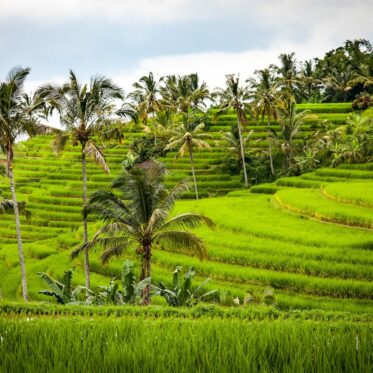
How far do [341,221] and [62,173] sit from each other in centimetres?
2607

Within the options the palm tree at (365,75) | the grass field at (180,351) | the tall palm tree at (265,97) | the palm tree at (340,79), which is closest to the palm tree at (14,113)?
the grass field at (180,351)

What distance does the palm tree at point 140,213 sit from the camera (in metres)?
13.3

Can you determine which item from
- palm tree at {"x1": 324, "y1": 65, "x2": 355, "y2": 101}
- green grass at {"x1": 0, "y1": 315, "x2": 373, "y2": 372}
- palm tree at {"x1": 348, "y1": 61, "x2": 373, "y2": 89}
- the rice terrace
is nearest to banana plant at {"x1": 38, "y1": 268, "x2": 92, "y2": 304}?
the rice terrace

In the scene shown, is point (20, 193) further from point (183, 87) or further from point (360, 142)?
point (360, 142)

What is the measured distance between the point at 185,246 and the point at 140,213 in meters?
1.48

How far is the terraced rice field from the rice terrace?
66 mm

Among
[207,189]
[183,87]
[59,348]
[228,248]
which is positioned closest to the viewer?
[59,348]

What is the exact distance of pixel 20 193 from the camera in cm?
3900

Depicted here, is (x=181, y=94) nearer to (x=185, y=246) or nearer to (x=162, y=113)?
(x=162, y=113)

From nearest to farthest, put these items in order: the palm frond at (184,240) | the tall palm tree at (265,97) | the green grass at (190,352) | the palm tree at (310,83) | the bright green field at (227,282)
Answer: the green grass at (190,352)
the bright green field at (227,282)
the palm frond at (184,240)
the tall palm tree at (265,97)
the palm tree at (310,83)

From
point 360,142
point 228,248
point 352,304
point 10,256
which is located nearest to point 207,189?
point 360,142

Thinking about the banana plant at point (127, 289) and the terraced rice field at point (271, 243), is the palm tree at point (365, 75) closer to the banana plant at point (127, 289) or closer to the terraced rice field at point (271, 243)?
the terraced rice field at point (271, 243)

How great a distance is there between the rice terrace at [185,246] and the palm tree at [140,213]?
0.13 ft

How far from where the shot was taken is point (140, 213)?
1357cm
